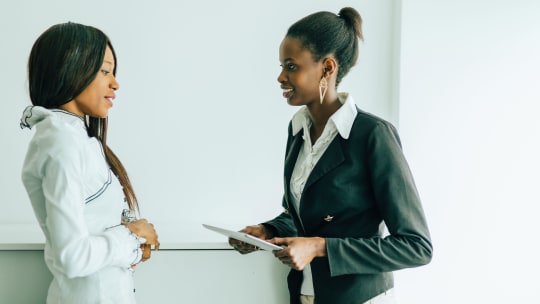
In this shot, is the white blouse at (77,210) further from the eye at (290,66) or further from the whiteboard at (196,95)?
the whiteboard at (196,95)

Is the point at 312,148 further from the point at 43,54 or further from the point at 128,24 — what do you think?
the point at 128,24

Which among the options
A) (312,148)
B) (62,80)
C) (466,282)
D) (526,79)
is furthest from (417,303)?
(62,80)

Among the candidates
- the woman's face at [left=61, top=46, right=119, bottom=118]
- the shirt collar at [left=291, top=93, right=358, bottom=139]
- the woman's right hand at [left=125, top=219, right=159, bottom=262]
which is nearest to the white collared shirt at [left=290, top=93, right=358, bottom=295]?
the shirt collar at [left=291, top=93, right=358, bottom=139]

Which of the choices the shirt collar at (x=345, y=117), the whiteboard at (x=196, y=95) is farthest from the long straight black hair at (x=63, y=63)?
the whiteboard at (x=196, y=95)

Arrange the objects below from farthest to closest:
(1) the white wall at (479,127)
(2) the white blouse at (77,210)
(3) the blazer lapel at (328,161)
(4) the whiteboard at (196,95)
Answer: (1) the white wall at (479,127) < (4) the whiteboard at (196,95) < (3) the blazer lapel at (328,161) < (2) the white blouse at (77,210)

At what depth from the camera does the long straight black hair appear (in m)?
1.34

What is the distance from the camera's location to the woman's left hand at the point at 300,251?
1.39 m

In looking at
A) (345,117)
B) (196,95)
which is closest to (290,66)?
(345,117)

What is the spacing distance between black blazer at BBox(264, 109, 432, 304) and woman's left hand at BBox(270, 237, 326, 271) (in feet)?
0.07

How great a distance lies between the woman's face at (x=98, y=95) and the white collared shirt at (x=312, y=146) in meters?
0.51

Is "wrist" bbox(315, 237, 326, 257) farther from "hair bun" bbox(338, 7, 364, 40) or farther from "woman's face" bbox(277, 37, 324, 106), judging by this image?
"hair bun" bbox(338, 7, 364, 40)

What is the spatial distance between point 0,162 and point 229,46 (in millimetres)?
1030

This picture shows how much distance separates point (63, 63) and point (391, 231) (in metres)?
0.83

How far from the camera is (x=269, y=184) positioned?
2.62m
